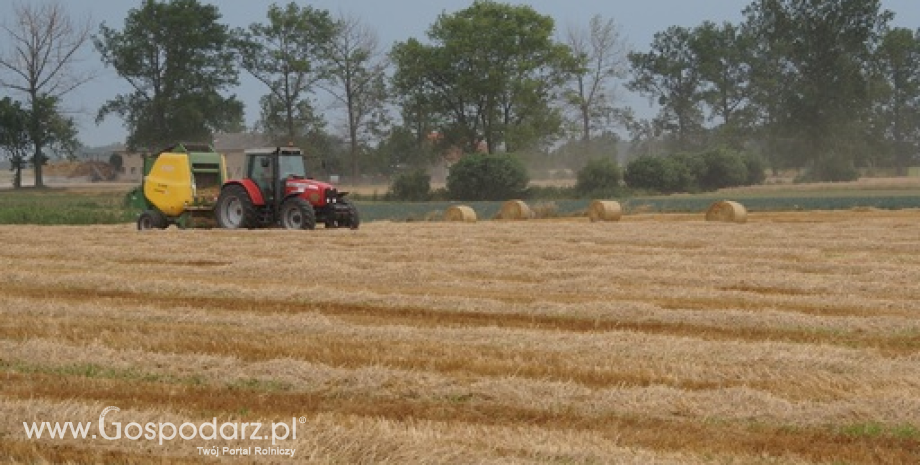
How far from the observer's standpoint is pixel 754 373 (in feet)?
25.8

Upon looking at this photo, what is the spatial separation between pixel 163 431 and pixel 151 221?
20535 mm

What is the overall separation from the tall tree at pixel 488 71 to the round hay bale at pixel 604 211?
108 feet

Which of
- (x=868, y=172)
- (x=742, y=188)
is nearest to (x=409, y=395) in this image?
(x=742, y=188)

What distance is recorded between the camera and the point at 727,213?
2872cm

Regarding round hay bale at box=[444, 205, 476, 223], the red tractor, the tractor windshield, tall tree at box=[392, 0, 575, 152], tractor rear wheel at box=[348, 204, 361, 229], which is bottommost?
round hay bale at box=[444, 205, 476, 223]

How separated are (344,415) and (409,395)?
741mm

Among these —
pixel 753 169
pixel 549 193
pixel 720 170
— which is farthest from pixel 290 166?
pixel 753 169

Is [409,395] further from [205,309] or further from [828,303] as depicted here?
[828,303]

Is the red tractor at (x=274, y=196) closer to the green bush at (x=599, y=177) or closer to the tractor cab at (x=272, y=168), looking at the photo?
the tractor cab at (x=272, y=168)

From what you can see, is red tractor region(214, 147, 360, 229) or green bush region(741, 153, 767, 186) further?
green bush region(741, 153, 767, 186)

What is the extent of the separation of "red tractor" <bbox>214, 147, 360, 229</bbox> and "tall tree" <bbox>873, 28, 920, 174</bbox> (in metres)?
77.6

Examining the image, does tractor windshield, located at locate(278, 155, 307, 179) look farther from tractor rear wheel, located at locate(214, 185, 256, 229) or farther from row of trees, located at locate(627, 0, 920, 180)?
row of trees, located at locate(627, 0, 920, 180)

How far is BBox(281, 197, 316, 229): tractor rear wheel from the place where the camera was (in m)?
23.2

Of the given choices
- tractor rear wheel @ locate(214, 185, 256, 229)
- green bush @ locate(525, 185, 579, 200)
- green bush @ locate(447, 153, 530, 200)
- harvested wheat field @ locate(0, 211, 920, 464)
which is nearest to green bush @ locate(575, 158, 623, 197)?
green bush @ locate(525, 185, 579, 200)
